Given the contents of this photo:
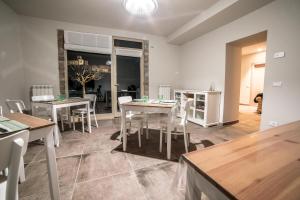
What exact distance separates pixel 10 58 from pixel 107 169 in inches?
131

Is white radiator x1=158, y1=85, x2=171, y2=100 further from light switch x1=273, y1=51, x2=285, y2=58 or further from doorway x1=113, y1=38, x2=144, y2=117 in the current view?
light switch x1=273, y1=51, x2=285, y2=58

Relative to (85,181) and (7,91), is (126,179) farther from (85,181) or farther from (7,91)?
(7,91)

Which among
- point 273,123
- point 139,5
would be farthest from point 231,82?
point 139,5

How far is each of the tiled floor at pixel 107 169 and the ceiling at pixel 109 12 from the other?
2.75m

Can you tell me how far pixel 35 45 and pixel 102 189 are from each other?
394cm

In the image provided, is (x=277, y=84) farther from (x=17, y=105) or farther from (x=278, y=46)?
(x=17, y=105)

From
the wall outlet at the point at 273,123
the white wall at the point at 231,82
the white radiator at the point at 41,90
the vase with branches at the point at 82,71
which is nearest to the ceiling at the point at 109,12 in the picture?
the vase with branches at the point at 82,71

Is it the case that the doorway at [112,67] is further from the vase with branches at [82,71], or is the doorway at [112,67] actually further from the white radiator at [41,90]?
the white radiator at [41,90]

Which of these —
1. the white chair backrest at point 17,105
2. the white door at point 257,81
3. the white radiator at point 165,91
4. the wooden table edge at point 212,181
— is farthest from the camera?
the white door at point 257,81

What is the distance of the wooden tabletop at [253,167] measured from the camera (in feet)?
1.34

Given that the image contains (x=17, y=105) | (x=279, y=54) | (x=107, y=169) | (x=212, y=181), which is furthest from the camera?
(x=279, y=54)

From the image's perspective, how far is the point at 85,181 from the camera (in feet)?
4.90

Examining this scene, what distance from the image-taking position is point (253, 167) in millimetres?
523

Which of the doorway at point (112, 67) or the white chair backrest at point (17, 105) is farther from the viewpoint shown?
the doorway at point (112, 67)
